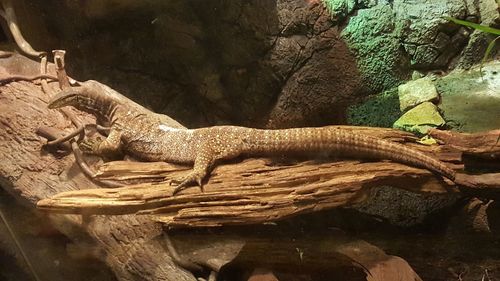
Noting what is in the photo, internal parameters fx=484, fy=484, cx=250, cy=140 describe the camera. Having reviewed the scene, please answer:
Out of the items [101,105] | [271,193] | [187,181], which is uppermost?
[101,105]

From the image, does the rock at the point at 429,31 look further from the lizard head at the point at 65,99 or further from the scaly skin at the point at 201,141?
the lizard head at the point at 65,99

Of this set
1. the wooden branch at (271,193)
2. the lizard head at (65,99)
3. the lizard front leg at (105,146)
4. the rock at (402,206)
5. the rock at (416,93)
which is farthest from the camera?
the rock at (416,93)

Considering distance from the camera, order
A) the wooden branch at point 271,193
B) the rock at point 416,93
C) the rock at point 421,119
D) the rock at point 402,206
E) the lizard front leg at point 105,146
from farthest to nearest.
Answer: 1. the rock at point 416,93
2. the rock at point 421,119
3. the lizard front leg at point 105,146
4. the rock at point 402,206
5. the wooden branch at point 271,193

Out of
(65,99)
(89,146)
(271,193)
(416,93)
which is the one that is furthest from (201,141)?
A: (416,93)

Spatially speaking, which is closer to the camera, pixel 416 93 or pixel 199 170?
pixel 199 170

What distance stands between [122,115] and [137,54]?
1.65 meters

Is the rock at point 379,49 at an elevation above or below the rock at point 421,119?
above

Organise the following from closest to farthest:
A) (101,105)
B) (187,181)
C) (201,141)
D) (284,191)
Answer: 1. (284,191)
2. (187,181)
3. (201,141)
4. (101,105)

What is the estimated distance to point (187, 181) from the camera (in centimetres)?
287

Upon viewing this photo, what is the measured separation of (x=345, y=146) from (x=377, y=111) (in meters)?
1.56

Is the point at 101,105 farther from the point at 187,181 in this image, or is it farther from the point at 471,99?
the point at 471,99

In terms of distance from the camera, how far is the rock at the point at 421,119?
3.72m

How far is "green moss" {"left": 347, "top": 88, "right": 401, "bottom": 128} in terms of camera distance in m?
4.14

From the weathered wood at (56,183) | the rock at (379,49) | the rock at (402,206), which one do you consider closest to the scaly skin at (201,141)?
the weathered wood at (56,183)
